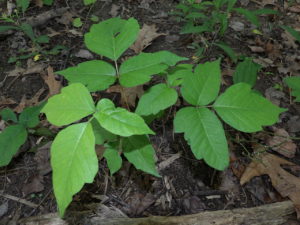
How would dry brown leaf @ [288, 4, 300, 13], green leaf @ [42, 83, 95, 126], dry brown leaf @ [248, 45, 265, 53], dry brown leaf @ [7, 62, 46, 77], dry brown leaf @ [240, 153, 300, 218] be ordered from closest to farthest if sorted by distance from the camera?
green leaf @ [42, 83, 95, 126]
dry brown leaf @ [240, 153, 300, 218]
dry brown leaf @ [7, 62, 46, 77]
dry brown leaf @ [248, 45, 265, 53]
dry brown leaf @ [288, 4, 300, 13]

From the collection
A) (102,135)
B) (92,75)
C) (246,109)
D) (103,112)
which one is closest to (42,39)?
(92,75)

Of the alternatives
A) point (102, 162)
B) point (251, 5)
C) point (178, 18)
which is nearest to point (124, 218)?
point (102, 162)

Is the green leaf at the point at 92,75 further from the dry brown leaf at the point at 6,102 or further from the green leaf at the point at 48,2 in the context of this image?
the green leaf at the point at 48,2

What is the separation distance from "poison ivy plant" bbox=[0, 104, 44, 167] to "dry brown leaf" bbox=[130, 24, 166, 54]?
1.41 m

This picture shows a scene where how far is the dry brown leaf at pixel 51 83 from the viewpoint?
2.55m

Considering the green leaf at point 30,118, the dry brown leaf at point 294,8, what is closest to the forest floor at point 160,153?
A: the green leaf at point 30,118

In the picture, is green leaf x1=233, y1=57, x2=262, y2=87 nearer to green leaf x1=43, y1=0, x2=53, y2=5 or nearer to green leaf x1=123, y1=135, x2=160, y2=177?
green leaf x1=123, y1=135, x2=160, y2=177

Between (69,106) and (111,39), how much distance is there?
663 mm

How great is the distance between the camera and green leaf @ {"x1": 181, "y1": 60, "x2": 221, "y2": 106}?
154cm

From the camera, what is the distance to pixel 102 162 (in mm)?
2086

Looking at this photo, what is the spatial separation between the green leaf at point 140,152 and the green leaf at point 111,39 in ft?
1.83

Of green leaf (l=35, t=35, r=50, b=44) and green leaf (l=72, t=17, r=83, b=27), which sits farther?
green leaf (l=72, t=17, r=83, b=27)

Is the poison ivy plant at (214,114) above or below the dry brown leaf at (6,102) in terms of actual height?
above

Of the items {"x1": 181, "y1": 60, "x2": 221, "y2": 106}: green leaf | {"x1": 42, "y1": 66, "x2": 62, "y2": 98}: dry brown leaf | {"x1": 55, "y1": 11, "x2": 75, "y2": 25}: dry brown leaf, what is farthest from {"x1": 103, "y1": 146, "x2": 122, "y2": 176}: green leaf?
{"x1": 55, "y1": 11, "x2": 75, "y2": 25}: dry brown leaf
